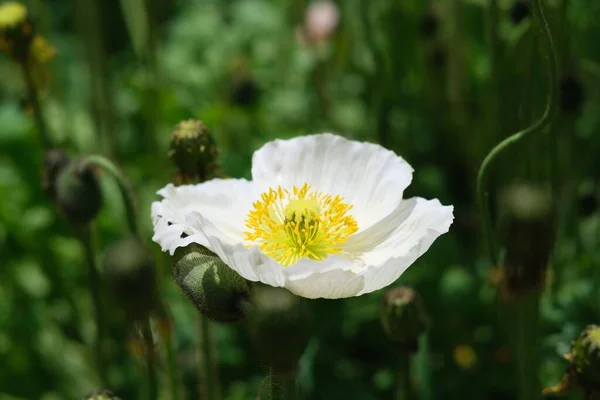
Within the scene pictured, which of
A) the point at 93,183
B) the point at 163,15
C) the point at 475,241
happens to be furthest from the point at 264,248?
the point at 163,15

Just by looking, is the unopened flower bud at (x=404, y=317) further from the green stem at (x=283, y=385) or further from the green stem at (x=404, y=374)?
the green stem at (x=283, y=385)

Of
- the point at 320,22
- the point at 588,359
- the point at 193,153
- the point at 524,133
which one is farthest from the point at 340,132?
the point at 588,359

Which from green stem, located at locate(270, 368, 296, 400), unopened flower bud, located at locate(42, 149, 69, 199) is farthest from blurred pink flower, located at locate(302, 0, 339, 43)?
green stem, located at locate(270, 368, 296, 400)

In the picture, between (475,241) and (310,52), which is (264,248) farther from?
(310,52)

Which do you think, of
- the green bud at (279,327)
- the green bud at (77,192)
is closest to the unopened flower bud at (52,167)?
the green bud at (77,192)

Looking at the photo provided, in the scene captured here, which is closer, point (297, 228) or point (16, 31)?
point (297, 228)

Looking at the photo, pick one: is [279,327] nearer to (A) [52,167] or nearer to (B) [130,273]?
(B) [130,273]
